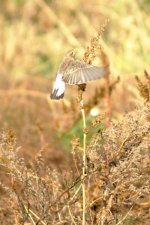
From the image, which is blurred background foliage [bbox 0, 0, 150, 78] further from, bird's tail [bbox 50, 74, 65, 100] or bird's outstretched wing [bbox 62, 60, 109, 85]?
bird's outstretched wing [bbox 62, 60, 109, 85]

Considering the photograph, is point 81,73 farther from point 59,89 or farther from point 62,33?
point 62,33

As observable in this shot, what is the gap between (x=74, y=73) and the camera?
2666 mm

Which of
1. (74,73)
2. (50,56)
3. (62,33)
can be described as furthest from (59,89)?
(62,33)

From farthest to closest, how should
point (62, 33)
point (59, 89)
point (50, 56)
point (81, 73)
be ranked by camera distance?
1. point (62, 33)
2. point (50, 56)
3. point (59, 89)
4. point (81, 73)

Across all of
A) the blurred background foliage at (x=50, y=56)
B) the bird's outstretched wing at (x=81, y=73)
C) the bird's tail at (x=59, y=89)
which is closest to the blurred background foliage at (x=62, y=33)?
the blurred background foliage at (x=50, y=56)

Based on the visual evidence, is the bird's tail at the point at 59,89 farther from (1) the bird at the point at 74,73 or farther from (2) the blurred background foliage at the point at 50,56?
(2) the blurred background foliage at the point at 50,56

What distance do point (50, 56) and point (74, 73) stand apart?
680 cm

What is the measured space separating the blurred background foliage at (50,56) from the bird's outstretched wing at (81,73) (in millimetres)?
359

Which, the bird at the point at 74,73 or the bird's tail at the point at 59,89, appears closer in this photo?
the bird at the point at 74,73

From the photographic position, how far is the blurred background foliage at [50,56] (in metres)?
5.49

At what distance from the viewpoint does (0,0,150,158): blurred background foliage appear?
549cm

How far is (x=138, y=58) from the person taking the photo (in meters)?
7.28

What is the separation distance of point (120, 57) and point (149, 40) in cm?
92

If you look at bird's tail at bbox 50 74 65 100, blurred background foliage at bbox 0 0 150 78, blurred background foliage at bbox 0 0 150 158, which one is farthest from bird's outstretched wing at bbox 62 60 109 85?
blurred background foliage at bbox 0 0 150 78
